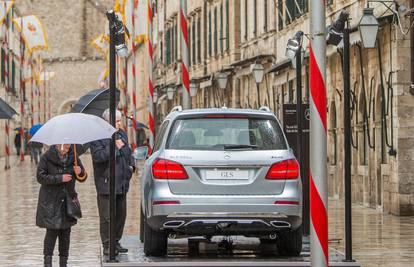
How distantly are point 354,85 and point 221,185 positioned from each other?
13.1m

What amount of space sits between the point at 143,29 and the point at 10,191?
21.3 meters

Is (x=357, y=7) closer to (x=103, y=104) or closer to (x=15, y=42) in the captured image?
(x=103, y=104)

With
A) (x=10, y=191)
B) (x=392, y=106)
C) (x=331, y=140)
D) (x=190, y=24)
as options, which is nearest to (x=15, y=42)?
(x=190, y=24)

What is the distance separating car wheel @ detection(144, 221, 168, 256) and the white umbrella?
147cm

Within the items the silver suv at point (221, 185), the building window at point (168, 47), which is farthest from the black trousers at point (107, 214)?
the building window at point (168, 47)

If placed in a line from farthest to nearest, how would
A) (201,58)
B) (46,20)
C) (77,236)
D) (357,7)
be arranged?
(46,20) < (201,58) < (357,7) < (77,236)

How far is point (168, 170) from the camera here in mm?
14633

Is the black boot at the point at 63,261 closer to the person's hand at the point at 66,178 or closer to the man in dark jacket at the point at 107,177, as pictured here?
the person's hand at the point at 66,178

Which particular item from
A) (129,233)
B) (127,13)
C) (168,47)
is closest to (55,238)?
(129,233)

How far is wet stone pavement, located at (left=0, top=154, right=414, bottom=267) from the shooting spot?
50.9 ft

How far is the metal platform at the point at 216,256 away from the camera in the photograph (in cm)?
1409

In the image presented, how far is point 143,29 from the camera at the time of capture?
54.5 m

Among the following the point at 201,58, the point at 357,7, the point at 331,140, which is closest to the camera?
the point at 357,7

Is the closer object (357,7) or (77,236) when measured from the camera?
(77,236)
